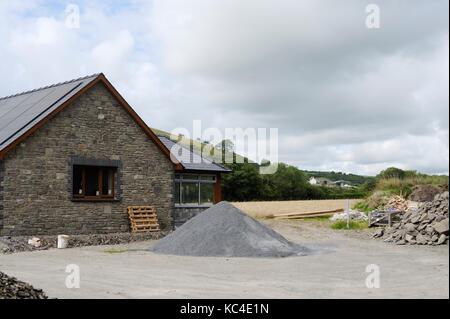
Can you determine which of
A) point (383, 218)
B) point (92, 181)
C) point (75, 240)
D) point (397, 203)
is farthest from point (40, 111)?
point (397, 203)

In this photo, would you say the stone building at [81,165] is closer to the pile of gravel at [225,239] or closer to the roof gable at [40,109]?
the roof gable at [40,109]

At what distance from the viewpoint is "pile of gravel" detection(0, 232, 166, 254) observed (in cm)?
2019

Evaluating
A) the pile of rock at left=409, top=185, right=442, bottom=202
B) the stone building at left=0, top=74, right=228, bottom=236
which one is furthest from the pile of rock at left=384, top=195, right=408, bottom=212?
the stone building at left=0, top=74, right=228, bottom=236

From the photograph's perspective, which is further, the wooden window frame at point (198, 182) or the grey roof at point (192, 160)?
the grey roof at point (192, 160)

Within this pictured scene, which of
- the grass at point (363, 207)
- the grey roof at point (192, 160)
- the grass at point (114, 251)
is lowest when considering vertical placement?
the grass at point (114, 251)

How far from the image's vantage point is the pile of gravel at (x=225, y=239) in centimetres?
1859

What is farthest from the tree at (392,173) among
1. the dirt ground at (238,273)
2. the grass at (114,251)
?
the grass at (114,251)

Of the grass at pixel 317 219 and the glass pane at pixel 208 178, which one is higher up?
the glass pane at pixel 208 178

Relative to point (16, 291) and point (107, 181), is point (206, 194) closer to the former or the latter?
point (107, 181)

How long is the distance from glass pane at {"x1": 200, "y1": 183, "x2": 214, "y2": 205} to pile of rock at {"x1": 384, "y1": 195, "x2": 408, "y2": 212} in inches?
401

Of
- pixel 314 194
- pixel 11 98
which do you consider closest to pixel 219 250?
pixel 11 98

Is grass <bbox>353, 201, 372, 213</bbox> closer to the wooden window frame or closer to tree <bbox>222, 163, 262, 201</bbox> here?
the wooden window frame

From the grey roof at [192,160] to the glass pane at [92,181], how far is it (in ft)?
13.7

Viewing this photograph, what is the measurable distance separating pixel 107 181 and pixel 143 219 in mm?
2146
